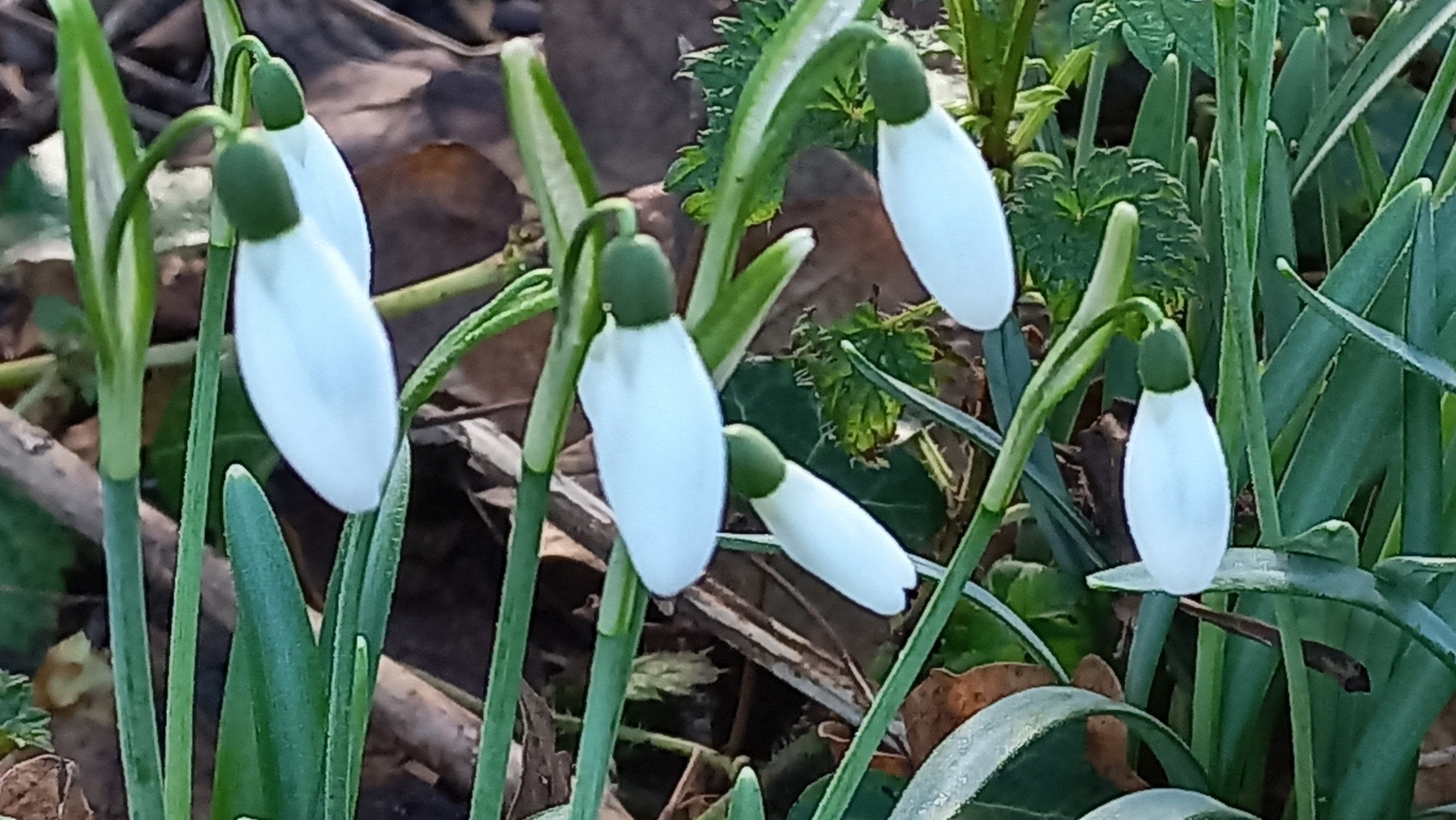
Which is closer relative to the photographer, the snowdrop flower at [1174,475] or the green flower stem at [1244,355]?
the snowdrop flower at [1174,475]

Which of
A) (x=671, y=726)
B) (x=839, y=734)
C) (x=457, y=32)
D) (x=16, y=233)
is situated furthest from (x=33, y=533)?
(x=457, y=32)

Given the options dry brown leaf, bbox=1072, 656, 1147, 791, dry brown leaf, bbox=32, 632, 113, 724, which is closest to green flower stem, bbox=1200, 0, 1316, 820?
dry brown leaf, bbox=1072, 656, 1147, 791

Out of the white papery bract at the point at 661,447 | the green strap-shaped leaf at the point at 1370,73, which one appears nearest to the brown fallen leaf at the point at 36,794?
the white papery bract at the point at 661,447

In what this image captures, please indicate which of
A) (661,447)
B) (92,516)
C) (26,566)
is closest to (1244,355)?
(661,447)

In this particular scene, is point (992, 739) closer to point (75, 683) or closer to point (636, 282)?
point (636, 282)

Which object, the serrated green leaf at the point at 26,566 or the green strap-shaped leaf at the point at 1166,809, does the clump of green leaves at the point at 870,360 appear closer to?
the green strap-shaped leaf at the point at 1166,809

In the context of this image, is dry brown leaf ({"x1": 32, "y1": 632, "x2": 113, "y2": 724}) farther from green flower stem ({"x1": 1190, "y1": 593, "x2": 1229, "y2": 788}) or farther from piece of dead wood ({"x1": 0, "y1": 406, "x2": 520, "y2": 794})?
green flower stem ({"x1": 1190, "y1": 593, "x2": 1229, "y2": 788})

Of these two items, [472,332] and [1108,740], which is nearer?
[472,332]
